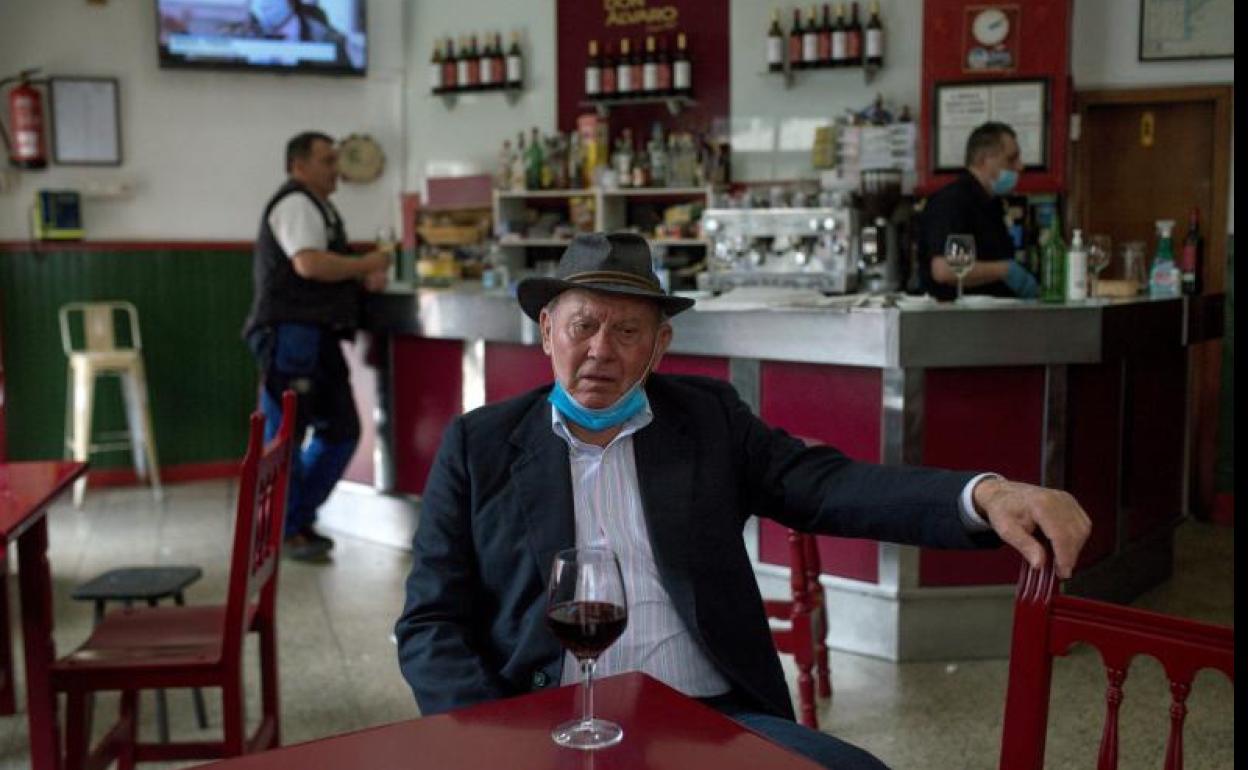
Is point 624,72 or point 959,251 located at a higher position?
point 624,72

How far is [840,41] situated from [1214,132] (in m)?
1.95

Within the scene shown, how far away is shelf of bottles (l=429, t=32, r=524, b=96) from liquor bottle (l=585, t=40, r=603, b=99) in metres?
0.49

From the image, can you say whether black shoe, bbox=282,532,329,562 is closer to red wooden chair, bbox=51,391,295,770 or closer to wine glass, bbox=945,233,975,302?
red wooden chair, bbox=51,391,295,770

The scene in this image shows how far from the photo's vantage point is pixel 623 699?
154 centimetres

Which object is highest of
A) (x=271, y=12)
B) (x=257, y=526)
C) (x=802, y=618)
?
(x=271, y=12)

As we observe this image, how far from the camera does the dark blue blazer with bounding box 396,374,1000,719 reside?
78.3 inches

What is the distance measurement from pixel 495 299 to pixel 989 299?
1.94 meters

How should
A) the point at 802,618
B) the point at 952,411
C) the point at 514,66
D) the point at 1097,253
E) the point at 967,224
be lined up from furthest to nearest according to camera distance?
1. the point at 514,66
2. the point at 967,224
3. the point at 1097,253
4. the point at 952,411
5. the point at 802,618

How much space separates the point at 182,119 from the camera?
7430 mm

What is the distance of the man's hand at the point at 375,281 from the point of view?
5.51m

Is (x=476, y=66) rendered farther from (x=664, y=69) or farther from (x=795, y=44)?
(x=795, y=44)

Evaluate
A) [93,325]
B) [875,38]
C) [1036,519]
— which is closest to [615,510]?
[1036,519]

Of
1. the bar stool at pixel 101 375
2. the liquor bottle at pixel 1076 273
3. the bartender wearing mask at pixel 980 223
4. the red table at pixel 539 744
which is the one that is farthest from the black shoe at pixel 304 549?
the red table at pixel 539 744

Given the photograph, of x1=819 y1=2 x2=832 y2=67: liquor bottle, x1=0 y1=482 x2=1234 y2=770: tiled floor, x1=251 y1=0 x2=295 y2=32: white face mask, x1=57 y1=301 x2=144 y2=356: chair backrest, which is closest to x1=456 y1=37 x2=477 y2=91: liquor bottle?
x1=251 y1=0 x2=295 y2=32: white face mask
